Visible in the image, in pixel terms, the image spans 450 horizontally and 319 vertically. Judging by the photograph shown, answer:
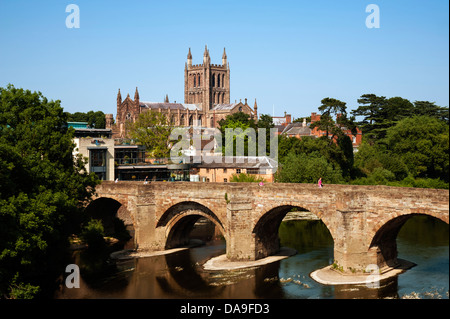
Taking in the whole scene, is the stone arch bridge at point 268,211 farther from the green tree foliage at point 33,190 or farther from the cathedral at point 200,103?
the cathedral at point 200,103

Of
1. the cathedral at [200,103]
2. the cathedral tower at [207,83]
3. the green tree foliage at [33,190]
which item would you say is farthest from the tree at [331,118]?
the cathedral tower at [207,83]

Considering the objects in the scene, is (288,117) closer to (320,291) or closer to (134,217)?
(134,217)

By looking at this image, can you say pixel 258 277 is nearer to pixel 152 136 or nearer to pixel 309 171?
pixel 309 171

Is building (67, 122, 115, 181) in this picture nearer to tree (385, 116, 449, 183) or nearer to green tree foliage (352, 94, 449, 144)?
tree (385, 116, 449, 183)

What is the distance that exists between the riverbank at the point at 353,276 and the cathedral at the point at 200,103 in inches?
4675

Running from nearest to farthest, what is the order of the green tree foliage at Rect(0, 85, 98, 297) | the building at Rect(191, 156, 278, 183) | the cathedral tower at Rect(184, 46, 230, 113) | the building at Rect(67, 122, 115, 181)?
the green tree foliage at Rect(0, 85, 98, 297)
the building at Rect(67, 122, 115, 181)
the building at Rect(191, 156, 278, 183)
the cathedral tower at Rect(184, 46, 230, 113)

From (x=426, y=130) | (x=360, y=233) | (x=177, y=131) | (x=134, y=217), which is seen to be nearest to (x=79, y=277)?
(x=134, y=217)

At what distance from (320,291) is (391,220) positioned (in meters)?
6.51

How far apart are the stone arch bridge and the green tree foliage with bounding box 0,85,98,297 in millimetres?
5988

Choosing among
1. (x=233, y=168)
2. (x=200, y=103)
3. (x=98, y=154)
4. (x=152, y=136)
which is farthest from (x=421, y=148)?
(x=200, y=103)

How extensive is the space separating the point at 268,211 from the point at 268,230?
3.40 m

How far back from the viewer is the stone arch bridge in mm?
33062

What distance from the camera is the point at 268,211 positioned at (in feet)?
128

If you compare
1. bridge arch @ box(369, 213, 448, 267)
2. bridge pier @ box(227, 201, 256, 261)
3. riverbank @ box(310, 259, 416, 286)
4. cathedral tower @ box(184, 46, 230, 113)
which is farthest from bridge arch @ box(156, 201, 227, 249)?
cathedral tower @ box(184, 46, 230, 113)
